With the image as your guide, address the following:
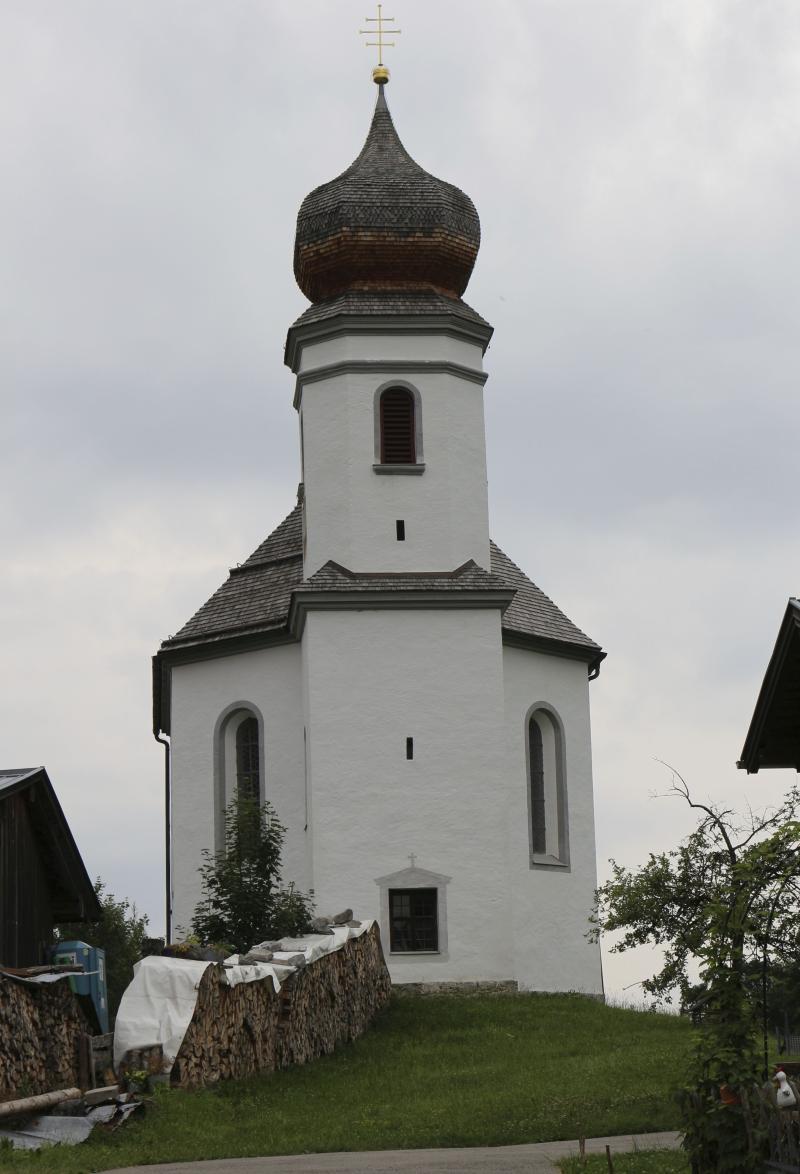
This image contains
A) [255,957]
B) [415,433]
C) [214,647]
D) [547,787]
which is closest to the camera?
[255,957]

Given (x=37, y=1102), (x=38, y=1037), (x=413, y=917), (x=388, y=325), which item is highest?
(x=388, y=325)

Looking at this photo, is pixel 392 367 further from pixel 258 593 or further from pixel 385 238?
pixel 258 593

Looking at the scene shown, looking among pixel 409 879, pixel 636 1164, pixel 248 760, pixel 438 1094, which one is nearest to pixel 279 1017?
pixel 438 1094

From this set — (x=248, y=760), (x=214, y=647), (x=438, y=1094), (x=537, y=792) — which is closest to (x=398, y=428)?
(x=214, y=647)

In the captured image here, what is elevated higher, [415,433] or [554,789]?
[415,433]

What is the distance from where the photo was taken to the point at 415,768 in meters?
33.8

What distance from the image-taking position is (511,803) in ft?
Answer: 115

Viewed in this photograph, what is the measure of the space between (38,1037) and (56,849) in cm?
672

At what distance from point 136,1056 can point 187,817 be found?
16.0m

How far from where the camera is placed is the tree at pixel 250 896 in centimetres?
3036

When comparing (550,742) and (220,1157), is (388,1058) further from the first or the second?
(550,742)

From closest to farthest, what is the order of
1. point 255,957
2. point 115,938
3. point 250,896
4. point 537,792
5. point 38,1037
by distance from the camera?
1. point 38,1037
2. point 255,957
3. point 250,896
4. point 537,792
5. point 115,938

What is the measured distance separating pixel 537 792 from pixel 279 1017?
13067 mm

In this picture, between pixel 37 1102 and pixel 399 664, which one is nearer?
pixel 37 1102
